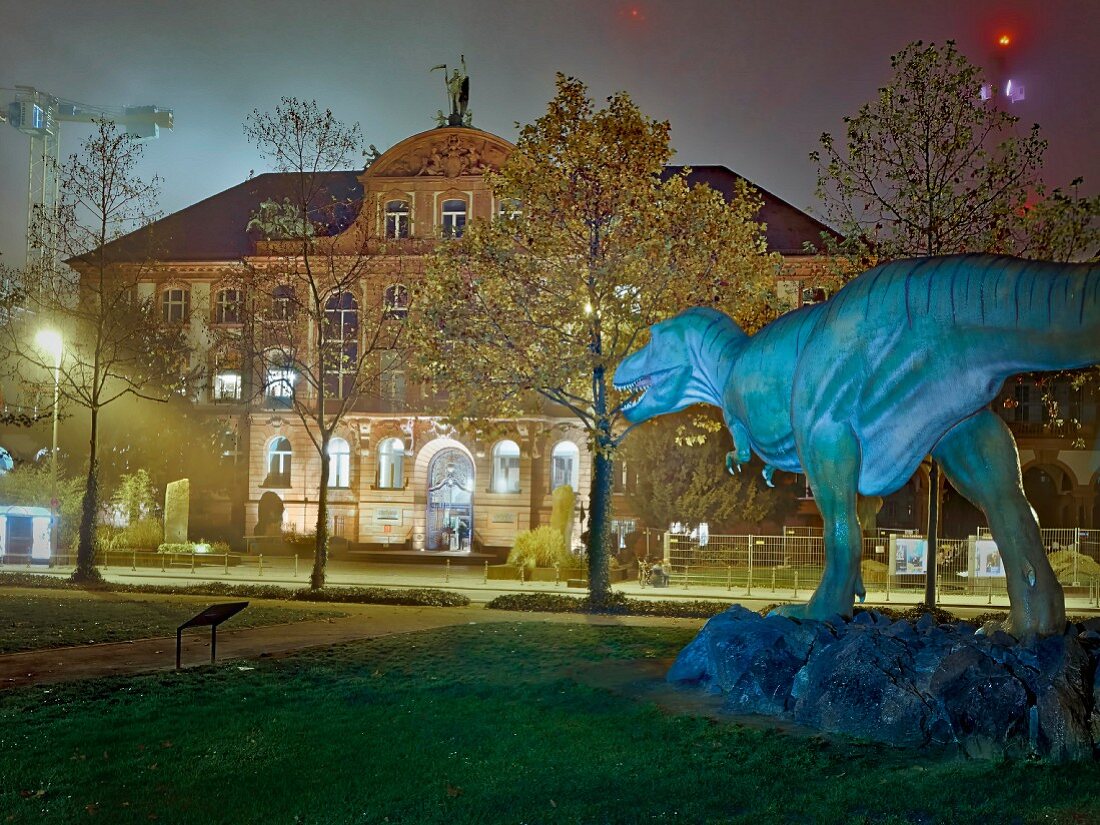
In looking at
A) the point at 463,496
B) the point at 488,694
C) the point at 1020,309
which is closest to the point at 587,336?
the point at 488,694

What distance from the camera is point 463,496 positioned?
43844 mm

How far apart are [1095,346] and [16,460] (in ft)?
126

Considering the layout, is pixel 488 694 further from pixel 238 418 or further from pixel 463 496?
pixel 238 418

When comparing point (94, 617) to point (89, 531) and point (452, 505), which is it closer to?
point (89, 531)

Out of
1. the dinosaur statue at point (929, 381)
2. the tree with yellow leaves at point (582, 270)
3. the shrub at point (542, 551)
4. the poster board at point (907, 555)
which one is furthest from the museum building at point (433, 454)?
the dinosaur statue at point (929, 381)

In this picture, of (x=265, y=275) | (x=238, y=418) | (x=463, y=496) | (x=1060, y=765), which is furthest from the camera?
(x=238, y=418)

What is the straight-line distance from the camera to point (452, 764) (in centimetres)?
848

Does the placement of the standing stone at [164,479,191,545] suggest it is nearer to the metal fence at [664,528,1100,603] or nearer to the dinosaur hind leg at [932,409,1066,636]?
the metal fence at [664,528,1100,603]

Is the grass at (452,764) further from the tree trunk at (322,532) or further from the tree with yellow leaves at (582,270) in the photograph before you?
the tree trunk at (322,532)

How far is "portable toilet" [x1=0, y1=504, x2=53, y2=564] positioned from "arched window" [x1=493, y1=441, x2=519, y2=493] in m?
16.5

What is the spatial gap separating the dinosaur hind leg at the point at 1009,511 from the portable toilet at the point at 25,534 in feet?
98.8

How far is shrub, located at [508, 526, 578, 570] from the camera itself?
31.6 meters

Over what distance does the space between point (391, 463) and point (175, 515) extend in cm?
947

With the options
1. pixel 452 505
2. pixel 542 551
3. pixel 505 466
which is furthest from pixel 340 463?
pixel 542 551
